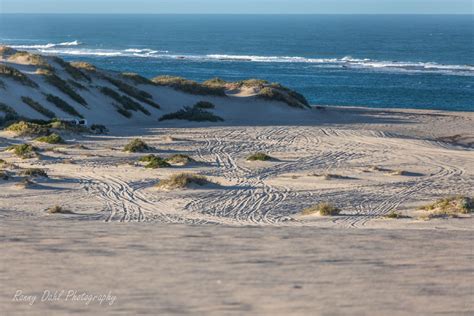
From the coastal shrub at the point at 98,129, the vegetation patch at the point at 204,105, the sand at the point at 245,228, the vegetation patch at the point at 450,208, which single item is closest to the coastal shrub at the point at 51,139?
the sand at the point at 245,228

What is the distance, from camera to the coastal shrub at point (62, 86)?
3319 cm

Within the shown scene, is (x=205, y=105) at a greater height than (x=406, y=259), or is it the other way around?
(x=406, y=259)

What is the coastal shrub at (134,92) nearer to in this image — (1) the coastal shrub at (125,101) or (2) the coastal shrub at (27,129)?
(1) the coastal shrub at (125,101)

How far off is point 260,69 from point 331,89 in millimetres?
18239

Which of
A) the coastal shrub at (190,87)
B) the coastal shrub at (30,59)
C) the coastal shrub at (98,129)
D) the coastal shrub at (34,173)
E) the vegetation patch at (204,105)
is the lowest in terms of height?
the vegetation patch at (204,105)

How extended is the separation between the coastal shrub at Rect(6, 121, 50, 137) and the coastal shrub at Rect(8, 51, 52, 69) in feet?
38.4

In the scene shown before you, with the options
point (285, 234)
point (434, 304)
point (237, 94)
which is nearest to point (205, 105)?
point (237, 94)

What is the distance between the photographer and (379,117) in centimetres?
3628

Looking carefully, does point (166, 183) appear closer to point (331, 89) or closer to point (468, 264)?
point (468, 264)

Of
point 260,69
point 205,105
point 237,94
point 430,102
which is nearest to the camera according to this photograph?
point 205,105

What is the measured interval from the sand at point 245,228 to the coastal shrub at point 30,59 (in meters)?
8.30

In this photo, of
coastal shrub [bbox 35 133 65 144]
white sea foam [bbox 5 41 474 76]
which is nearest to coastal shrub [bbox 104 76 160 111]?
coastal shrub [bbox 35 133 65 144]

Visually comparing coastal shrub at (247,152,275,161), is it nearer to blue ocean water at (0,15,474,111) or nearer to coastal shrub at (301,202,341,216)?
coastal shrub at (301,202,341,216)

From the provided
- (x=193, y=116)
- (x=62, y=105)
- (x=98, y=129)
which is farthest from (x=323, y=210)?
(x=62, y=105)
